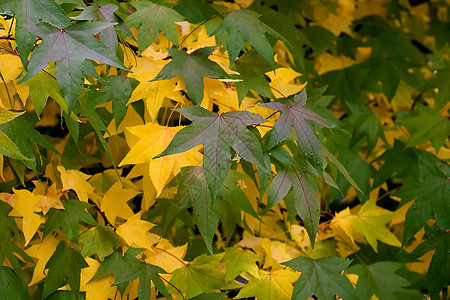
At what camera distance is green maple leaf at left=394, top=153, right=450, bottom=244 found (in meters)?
1.16

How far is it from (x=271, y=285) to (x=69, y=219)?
0.48m

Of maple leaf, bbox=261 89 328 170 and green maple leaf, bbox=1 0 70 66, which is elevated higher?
green maple leaf, bbox=1 0 70 66

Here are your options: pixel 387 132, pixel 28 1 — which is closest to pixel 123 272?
pixel 28 1

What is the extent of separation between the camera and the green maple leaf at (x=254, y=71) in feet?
3.59

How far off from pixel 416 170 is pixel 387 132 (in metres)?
0.32

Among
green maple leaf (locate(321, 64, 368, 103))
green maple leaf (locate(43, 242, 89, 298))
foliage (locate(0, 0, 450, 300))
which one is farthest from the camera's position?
green maple leaf (locate(321, 64, 368, 103))

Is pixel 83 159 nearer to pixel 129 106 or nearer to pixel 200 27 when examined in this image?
pixel 129 106

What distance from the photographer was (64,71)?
0.76 meters

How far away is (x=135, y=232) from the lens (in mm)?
1070

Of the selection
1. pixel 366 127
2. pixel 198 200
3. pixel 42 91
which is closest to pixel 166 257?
pixel 198 200

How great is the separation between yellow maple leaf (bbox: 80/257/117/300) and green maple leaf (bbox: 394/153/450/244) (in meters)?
0.66

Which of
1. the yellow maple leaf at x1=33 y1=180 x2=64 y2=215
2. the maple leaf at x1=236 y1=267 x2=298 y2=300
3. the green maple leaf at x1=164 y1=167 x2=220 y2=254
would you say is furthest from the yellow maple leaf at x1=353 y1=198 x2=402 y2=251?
the yellow maple leaf at x1=33 y1=180 x2=64 y2=215

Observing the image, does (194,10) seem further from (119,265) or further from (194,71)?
(119,265)

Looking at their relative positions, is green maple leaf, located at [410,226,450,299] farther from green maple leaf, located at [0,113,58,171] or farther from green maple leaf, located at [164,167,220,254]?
green maple leaf, located at [0,113,58,171]
